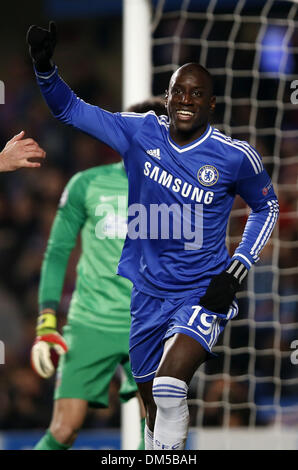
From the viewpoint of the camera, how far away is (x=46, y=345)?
442 centimetres

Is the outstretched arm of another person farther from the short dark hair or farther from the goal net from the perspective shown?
the goal net

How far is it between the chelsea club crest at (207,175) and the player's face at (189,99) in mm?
158

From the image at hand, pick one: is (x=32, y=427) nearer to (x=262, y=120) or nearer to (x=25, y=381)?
(x=25, y=381)

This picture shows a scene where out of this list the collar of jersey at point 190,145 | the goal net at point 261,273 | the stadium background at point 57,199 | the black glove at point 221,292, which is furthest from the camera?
the stadium background at point 57,199

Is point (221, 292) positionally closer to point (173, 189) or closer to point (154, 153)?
point (173, 189)

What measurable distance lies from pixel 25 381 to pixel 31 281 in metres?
0.85

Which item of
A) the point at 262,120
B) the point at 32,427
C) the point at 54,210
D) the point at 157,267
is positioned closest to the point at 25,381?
the point at 32,427

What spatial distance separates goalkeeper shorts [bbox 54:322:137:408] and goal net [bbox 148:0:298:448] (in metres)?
1.33

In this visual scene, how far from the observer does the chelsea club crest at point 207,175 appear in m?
3.47

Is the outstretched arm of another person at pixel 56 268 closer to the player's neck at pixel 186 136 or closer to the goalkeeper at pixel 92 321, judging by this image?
the goalkeeper at pixel 92 321

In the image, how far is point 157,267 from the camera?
3537 millimetres

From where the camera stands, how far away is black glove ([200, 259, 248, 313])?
11.2 ft
